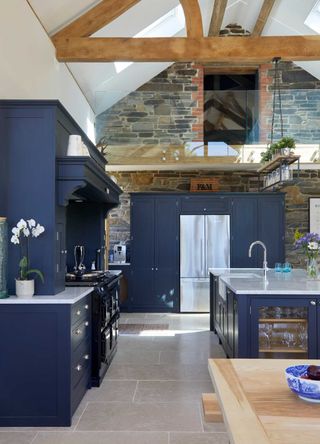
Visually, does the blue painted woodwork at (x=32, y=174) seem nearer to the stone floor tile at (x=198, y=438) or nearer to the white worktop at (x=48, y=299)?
the white worktop at (x=48, y=299)

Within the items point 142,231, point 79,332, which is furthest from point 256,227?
point 79,332

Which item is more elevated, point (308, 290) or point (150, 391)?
point (308, 290)

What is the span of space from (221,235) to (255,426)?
7226 millimetres

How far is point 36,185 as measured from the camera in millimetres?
3498

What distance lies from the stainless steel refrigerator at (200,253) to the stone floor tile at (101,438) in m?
5.24

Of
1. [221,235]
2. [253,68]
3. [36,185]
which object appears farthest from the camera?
[253,68]

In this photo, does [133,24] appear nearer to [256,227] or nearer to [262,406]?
[256,227]

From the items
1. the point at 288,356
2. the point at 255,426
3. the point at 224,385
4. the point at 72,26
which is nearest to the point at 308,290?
the point at 288,356

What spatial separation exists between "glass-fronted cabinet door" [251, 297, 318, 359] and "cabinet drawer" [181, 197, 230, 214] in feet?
15.6

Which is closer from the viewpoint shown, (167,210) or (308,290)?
(308,290)

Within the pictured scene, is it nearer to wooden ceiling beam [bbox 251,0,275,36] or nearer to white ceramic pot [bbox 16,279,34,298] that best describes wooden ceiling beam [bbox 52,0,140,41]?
wooden ceiling beam [bbox 251,0,275,36]

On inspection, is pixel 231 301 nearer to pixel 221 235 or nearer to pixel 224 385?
pixel 224 385

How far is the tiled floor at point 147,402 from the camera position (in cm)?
308

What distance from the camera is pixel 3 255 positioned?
3.36 metres
